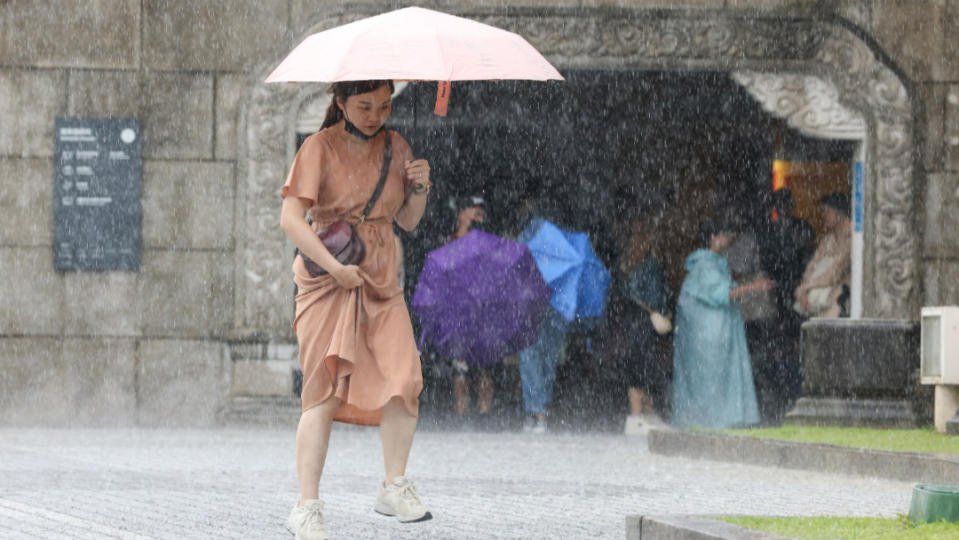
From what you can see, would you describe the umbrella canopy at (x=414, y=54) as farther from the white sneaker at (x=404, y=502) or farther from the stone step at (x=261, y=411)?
the stone step at (x=261, y=411)

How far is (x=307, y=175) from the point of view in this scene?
7.44 meters

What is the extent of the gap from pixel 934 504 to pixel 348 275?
92.0 inches

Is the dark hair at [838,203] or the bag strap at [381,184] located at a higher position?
the dark hair at [838,203]

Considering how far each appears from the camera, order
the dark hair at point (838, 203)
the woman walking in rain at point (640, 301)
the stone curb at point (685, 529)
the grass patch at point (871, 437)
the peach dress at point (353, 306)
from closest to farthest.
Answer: the stone curb at point (685, 529), the peach dress at point (353, 306), the grass patch at point (871, 437), the dark hair at point (838, 203), the woman walking in rain at point (640, 301)

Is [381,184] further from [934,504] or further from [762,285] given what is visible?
[762,285]

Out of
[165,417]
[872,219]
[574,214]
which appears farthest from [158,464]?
[574,214]

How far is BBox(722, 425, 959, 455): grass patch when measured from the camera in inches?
444

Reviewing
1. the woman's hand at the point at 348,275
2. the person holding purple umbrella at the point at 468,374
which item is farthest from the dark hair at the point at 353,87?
the person holding purple umbrella at the point at 468,374

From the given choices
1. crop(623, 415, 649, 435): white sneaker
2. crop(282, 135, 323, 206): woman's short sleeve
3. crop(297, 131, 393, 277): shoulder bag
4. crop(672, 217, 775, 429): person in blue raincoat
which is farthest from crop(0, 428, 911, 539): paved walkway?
crop(282, 135, 323, 206): woman's short sleeve

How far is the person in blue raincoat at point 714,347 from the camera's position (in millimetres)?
14547

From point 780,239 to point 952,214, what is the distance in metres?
1.64

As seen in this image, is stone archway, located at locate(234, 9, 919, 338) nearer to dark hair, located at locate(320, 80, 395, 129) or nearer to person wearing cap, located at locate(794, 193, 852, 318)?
person wearing cap, located at locate(794, 193, 852, 318)

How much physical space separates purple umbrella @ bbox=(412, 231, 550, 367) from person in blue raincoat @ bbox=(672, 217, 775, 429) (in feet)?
3.89

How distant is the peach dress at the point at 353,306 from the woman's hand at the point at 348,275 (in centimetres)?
8
